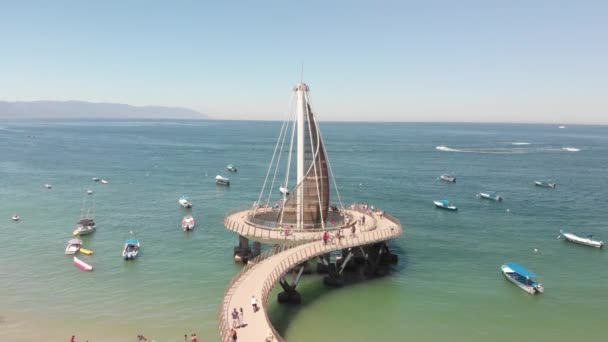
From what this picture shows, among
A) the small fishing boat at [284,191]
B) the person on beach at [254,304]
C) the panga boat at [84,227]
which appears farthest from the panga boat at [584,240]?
the panga boat at [84,227]

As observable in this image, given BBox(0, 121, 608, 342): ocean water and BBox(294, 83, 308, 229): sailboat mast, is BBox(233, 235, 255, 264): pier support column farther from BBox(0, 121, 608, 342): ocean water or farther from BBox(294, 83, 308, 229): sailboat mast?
BBox(294, 83, 308, 229): sailboat mast

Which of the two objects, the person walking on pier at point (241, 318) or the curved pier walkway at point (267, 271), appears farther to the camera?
the person walking on pier at point (241, 318)

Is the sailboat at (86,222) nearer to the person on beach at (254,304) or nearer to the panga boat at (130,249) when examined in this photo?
the panga boat at (130,249)

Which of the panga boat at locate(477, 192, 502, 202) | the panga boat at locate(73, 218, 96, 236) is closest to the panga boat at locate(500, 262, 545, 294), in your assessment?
the panga boat at locate(477, 192, 502, 202)

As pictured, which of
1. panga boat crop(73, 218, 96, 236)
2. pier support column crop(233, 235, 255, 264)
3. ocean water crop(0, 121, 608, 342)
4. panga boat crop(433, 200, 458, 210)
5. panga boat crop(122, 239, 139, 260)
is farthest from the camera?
panga boat crop(433, 200, 458, 210)

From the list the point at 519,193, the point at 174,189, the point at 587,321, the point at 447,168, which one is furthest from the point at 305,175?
the point at 447,168
